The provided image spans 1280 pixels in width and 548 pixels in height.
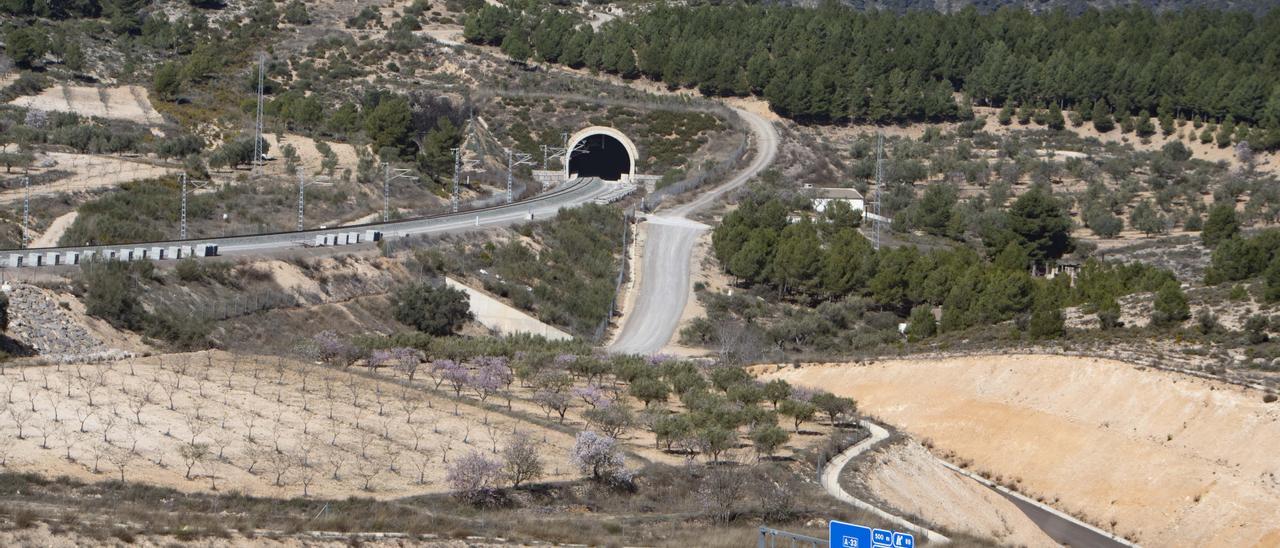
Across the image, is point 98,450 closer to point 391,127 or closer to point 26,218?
point 26,218

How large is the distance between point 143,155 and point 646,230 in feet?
82.6

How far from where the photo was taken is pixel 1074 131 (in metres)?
119

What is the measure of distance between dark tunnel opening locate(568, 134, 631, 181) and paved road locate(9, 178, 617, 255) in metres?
6.52

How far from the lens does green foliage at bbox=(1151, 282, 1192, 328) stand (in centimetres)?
5938

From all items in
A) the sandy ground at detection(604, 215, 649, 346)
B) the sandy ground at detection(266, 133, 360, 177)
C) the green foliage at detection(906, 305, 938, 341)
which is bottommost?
the sandy ground at detection(604, 215, 649, 346)

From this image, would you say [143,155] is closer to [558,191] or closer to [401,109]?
[401,109]

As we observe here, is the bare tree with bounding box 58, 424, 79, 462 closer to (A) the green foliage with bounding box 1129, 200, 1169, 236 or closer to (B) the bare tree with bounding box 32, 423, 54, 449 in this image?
(B) the bare tree with bounding box 32, 423, 54, 449

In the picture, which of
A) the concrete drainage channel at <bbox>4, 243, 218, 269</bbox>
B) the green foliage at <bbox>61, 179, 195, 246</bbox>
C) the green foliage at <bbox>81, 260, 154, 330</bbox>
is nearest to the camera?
the green foliage at <bbox>81, 260, 154, 330</bbox>

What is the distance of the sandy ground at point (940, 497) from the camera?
37.2m


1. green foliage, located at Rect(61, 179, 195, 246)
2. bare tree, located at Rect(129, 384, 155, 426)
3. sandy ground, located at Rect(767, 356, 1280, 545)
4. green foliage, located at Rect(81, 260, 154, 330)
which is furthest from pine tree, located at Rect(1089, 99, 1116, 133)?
bare tree, located at Rect(129, 384, 155, 426)

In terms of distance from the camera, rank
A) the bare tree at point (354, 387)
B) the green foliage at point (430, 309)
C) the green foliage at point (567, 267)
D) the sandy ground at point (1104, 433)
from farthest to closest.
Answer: the green foliage at point (567, 267) < the green foliage at point (430, 309) < the sandy ground at point (1104, 433) < the bare tree at point (354, 387)

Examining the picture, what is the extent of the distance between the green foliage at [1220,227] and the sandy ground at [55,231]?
182 feet

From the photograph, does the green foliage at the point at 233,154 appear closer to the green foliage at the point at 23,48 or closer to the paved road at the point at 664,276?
the green foliage at the point at 23,48

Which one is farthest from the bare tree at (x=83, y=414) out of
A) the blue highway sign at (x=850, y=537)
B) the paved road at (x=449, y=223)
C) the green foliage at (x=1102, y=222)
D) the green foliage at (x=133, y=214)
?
the green foliage at (x=1102, y=222)
